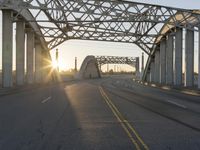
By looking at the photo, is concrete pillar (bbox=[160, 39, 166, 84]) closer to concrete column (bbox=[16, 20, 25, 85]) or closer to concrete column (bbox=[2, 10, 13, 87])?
concrete column (bbox=[16, 20, 25, 85])

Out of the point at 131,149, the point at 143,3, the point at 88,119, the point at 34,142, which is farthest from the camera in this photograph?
the point at 143,3

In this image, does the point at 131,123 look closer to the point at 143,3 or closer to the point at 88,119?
the point at 88,119

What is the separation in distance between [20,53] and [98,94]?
13.6 m

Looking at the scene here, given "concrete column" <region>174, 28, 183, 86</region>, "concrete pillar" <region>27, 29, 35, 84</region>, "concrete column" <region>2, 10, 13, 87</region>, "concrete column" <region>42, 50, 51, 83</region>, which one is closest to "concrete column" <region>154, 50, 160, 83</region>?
"concrete column" <region>174, 28, 183, 86</region>

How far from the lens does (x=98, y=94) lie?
32719mm

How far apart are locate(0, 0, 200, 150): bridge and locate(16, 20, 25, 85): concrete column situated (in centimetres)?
11

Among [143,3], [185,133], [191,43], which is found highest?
[143,3]

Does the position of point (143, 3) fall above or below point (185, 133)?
above

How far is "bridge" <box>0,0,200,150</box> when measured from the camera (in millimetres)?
10422

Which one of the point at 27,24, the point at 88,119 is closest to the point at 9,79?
the point at 27,24

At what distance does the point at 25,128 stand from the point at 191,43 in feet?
110

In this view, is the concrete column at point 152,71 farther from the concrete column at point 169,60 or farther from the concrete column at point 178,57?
the concrete column at point 178,57

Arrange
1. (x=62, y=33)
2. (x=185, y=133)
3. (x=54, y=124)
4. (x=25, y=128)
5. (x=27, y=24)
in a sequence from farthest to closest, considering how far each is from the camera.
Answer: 1. (x=62, y=33)
2. (x=27, y=24)
3. (x=54, y=124)
4. (x=25, y=128)
5. (x=185, y=133)

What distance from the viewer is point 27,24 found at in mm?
47625
